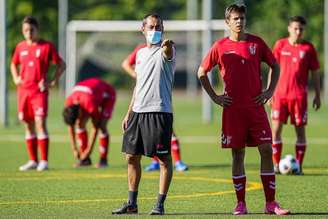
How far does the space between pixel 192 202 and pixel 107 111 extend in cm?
537

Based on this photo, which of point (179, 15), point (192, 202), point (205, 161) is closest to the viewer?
point (192, 202)

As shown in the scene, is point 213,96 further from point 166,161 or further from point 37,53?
point 37,53

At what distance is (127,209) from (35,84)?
5842mm

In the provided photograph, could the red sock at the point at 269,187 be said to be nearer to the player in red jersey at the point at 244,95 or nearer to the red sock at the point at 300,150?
→ the player in red jersey at the point at 244,95

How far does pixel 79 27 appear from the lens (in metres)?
33.2

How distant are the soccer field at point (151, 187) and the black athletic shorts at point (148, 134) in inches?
24.7

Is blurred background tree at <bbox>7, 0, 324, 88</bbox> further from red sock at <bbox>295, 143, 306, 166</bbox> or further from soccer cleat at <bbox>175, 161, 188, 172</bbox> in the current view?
red sock at <bbox>295, 143, 306, 166</bbox>

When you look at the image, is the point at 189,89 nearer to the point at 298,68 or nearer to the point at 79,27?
the point at 79,27

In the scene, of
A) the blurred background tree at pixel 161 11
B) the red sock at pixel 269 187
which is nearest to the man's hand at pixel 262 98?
the red sock at pixel 269 187

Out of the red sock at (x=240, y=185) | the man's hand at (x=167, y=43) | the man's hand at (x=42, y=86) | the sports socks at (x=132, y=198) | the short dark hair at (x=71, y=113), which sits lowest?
the sports socks at (x=132, y=198)

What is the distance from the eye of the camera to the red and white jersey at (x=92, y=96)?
56.2ft

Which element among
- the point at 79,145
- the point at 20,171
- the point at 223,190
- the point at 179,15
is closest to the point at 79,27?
the point at 79,145

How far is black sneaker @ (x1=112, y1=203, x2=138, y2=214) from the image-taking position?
435 inches

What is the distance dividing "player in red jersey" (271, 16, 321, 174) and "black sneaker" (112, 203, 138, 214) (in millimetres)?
4738
